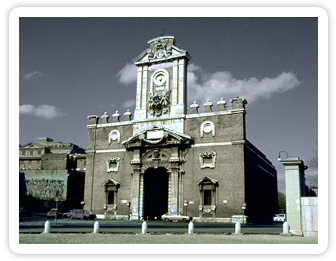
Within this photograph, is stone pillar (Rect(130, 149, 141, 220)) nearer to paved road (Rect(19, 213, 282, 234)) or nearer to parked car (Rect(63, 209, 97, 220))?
parked car (Rect(63, 209, 97, 220))

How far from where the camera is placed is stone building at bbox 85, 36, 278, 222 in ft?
128

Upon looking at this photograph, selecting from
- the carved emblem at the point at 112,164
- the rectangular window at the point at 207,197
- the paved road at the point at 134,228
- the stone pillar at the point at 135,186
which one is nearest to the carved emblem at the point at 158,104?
the stone pillar at the point at 135,186

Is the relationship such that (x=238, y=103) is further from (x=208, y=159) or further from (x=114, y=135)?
(x=114, y=135)

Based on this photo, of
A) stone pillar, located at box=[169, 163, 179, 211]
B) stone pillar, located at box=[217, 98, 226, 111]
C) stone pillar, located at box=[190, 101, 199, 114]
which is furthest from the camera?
stone pillar, located at box=[190, 101, 199, 114]

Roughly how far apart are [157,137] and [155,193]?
283 inches

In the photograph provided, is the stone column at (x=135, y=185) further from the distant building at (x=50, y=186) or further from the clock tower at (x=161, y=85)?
the distant building at (x=50, y=186)

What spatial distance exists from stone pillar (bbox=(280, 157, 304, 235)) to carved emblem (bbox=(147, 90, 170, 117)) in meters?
24.7

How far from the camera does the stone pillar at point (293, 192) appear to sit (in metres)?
19.0

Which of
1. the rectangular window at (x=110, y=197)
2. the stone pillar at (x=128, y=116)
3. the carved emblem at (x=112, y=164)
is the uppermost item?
the stone pillar at (x=128, y=116)

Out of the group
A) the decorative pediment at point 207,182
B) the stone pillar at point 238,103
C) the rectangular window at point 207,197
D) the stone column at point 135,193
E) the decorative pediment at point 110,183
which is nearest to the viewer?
the decorative pediment at point 207,182

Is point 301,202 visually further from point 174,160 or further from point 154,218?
point 154,218

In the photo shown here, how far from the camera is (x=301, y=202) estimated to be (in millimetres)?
19000

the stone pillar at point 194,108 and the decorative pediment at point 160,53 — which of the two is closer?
the stone pillar at point 194,108

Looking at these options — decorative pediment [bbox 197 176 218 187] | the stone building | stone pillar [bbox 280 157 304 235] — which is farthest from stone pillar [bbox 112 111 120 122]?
stone pillar [bbox 280 157 304 235]
